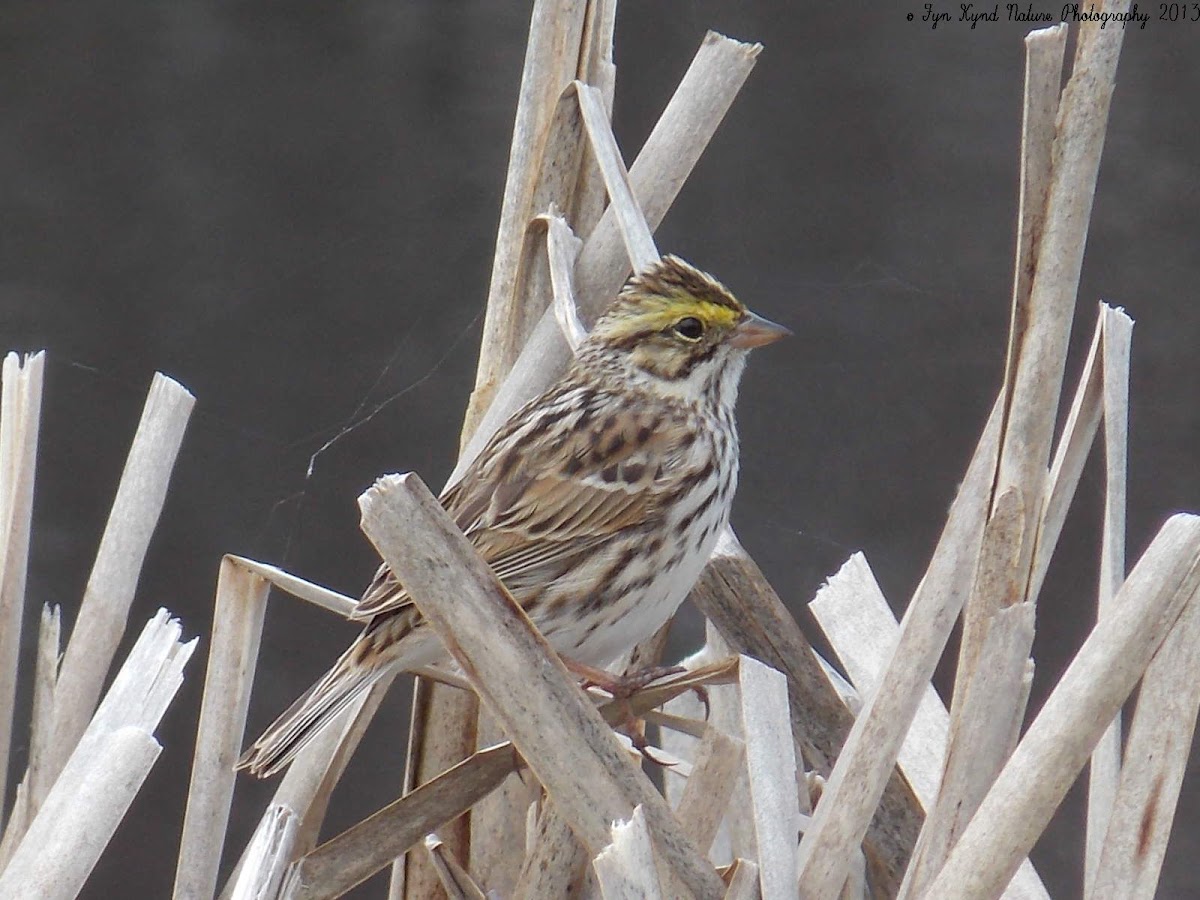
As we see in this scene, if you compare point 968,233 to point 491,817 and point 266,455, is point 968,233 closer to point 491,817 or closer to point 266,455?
point 266,455

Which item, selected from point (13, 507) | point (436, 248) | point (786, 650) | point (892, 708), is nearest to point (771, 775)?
point (892, 708)

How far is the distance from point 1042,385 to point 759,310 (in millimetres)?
2407

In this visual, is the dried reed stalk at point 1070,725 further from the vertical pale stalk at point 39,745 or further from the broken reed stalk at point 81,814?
the vertical pale stalk at point 39,745

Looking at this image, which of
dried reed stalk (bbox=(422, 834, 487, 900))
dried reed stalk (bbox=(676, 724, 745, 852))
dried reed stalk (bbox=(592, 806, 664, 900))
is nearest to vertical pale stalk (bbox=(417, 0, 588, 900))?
dried reed stalk (bbox=(422, 834, 487, 900))

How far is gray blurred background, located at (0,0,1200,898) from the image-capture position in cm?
440

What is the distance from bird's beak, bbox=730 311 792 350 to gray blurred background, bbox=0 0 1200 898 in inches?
59.0

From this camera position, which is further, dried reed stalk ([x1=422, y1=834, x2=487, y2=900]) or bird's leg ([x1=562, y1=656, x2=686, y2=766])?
bird's leg ([x1=562, y1=656, x2=686, y2=766])

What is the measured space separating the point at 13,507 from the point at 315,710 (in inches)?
19.4

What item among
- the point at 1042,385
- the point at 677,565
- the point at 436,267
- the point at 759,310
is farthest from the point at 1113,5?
the point at 436,267

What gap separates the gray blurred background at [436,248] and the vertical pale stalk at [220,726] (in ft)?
7.40

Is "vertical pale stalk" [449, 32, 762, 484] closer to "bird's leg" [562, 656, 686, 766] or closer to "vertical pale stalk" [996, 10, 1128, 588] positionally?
"bird's leg" [562, 656, 686, 766]

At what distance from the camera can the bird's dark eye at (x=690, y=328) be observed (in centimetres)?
289

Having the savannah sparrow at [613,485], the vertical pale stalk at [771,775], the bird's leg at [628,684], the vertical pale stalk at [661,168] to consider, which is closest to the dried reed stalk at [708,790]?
the vertical pale stalk at [771,775]

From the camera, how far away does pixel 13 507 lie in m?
2.32
